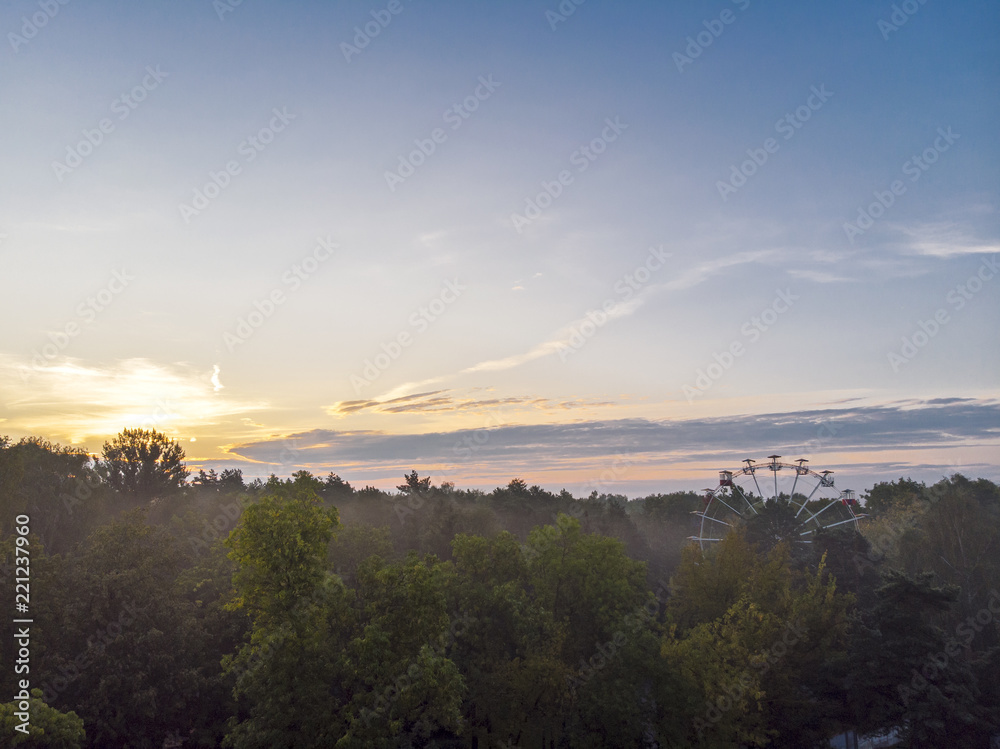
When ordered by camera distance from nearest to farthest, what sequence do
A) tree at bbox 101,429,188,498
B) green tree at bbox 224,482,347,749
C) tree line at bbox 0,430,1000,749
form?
green tree at bbox 224,482,347,749, tree line at bbox 0,430,1000,749, tree at bbox 101,429,188,498

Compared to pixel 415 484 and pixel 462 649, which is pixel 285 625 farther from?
pixel 415 484

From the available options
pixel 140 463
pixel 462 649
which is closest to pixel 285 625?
pixel 462 649

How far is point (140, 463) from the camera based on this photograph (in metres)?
80.2

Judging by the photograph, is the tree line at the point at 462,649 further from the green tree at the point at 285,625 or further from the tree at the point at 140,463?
the tree at the point at 140,463

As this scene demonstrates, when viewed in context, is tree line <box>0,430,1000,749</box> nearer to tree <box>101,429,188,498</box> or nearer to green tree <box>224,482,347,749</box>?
green tree <box>224,482,347,749</box>

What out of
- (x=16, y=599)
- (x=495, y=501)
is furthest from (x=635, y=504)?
(x=16, y=599)

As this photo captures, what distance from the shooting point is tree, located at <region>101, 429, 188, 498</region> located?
3108 inches

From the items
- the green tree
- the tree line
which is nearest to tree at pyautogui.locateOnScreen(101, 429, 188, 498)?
the tree line

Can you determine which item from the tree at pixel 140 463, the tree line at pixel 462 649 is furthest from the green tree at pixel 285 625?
the tree at pixel 140 463

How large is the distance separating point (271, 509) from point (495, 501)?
243 ft

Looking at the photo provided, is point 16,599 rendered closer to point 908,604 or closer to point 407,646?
point 407,646

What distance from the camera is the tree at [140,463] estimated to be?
78.9 meters

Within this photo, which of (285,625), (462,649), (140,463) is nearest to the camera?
(285,625)

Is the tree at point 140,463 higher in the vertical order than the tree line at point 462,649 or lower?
higher
